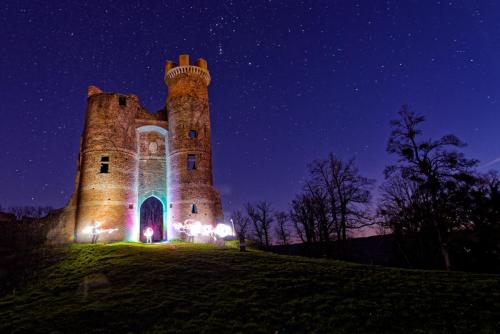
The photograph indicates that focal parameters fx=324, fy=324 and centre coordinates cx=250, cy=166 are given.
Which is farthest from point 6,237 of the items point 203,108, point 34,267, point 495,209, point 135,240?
point 495,209

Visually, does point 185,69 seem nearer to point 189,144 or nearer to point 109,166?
point 189,144

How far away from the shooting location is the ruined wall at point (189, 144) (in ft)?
95.5

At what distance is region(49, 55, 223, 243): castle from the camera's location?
27.4 meters

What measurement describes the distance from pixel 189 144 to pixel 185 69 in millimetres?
8022

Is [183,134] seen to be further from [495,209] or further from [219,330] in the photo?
[495,209]

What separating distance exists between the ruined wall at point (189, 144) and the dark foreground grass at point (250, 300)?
11974 mm

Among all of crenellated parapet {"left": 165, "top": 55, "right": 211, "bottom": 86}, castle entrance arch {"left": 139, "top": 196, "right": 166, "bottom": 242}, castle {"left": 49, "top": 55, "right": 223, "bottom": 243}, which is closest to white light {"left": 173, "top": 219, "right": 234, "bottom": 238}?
castle {"left": 49, "top": 55, "right": 223, "bottom": 243}

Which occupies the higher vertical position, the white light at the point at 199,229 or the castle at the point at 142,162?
the castle at the point at 142,162

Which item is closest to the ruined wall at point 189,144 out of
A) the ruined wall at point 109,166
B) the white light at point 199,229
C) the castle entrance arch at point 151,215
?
the white light at point 199,229

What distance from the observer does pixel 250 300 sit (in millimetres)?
11125

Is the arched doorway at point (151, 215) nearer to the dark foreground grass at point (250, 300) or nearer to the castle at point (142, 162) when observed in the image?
the castle at point (142, 162)

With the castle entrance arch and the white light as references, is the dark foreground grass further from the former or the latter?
the castle entrance arch

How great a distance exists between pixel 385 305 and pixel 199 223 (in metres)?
20.2

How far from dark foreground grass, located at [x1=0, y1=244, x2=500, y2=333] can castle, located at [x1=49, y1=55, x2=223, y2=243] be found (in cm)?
1040
